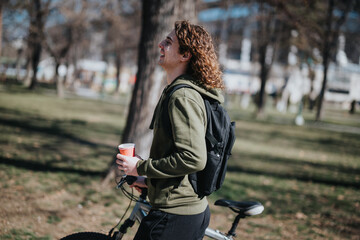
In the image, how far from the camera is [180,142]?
161 cm

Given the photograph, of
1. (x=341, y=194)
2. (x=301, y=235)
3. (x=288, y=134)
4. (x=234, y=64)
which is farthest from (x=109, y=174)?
(x=234, y=64)

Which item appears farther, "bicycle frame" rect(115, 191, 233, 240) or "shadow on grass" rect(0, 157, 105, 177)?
"shadow on grass" rect(0, 157, 105, 177)

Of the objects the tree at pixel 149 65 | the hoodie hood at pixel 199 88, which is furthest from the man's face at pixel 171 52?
the tree at pixel 149 65

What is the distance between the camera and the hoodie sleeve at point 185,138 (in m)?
1.62

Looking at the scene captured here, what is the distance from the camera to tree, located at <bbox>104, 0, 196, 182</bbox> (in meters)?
4.98

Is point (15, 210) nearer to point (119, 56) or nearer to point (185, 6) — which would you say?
point (185, 6)

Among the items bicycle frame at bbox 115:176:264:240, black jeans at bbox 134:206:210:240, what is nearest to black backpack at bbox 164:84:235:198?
black jeans at bbox 134:206:210:240

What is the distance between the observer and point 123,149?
1807 mm

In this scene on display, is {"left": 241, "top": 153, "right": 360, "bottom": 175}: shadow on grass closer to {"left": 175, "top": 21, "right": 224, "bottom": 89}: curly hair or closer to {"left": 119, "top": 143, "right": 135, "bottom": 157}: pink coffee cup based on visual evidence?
{"left": 175, "top": 21, "right": 224, "bottom": 89}: curly hair

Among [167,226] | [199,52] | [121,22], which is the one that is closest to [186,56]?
[199,52]

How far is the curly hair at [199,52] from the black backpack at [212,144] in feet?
0.38

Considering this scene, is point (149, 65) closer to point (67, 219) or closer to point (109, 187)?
point (109, 187)

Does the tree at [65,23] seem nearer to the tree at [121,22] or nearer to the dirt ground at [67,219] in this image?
the tree at [121,22]

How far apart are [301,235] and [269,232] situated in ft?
1.55
